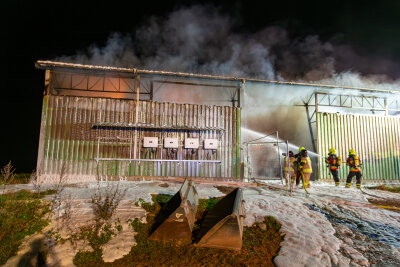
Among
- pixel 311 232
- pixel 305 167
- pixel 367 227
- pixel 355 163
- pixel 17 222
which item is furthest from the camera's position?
pixel 355 163

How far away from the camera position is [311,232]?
4.41 m

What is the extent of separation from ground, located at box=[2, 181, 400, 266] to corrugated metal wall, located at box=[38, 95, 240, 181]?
4315mm

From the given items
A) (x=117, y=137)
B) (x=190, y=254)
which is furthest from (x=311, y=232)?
(x=117, y=137)

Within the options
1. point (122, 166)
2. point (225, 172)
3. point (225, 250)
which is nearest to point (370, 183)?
point (225, 172)

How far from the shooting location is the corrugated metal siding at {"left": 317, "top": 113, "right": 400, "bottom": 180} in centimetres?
1349

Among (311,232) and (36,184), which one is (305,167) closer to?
(311,232)

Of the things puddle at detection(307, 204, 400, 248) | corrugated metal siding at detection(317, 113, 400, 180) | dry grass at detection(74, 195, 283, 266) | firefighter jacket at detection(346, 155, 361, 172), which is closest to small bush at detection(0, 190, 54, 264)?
dry grass at detection(74, 195, 283, 266)

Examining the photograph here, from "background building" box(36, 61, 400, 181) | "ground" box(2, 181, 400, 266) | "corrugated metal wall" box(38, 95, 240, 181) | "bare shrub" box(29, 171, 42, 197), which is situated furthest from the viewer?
"background building" box(36, 61, 400, 181)

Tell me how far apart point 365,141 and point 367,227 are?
1148 centimetres


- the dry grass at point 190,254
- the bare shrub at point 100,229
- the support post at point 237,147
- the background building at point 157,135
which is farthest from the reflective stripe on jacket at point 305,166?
the bare shrub at point 100,229

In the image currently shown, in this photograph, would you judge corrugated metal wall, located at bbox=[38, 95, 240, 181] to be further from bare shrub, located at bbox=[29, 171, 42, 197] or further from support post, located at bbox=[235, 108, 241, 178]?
bare shrub, located at bbox=[29, 171, 42, 197]

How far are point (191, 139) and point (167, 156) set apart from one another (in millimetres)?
1557

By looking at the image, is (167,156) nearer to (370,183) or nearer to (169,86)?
(169,86)

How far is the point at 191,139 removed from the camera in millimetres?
11273
